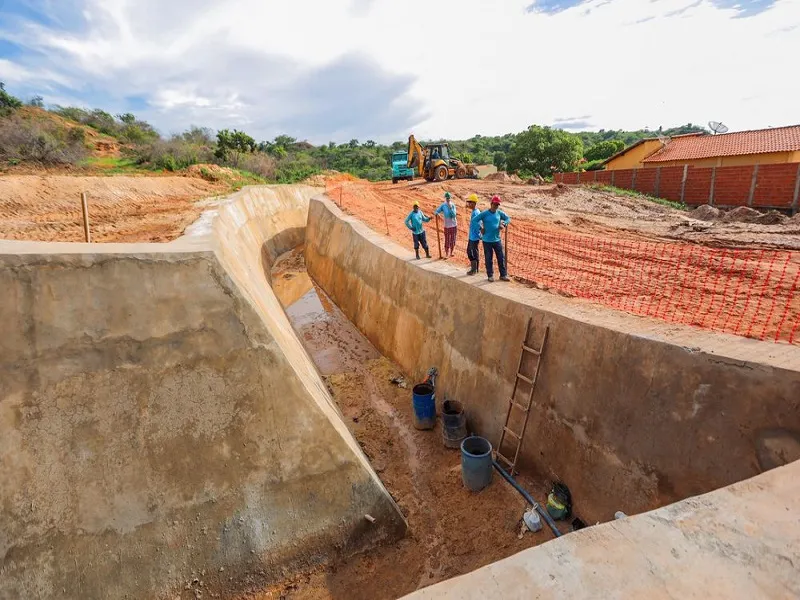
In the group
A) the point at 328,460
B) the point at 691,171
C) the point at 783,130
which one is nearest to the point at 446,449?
the point at 328,460

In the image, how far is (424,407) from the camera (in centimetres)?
870

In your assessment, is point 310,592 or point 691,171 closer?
point 310,592

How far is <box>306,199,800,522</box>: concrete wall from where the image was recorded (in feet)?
14.6

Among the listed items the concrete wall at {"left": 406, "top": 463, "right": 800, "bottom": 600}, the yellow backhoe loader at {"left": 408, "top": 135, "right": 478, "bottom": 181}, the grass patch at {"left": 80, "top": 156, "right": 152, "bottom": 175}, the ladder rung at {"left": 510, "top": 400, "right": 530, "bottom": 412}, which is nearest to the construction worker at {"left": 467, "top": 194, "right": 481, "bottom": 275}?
the ladder rung at {"left": 510, "top": 400, "right": 530, "bottom": 412}

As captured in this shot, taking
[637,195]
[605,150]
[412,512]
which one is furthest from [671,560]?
[605,150]

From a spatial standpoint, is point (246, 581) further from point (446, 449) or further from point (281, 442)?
point (446, 449)

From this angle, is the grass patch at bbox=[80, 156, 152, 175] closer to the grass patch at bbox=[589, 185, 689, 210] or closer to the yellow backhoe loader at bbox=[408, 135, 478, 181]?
the yellow backhoe loader at bbox=[408, 135, 478, 181]

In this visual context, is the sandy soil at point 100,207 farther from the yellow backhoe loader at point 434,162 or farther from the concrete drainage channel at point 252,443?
the yellow backhoe loader at point 434,162

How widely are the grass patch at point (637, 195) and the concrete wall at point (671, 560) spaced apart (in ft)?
76.2

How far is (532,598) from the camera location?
2682mm

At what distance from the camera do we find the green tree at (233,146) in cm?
3669

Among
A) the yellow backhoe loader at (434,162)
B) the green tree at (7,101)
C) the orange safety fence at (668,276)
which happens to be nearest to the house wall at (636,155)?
the yellow backhoe loader at (434,162)

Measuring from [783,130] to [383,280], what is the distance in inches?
1128

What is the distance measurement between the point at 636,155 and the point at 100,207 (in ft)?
117
